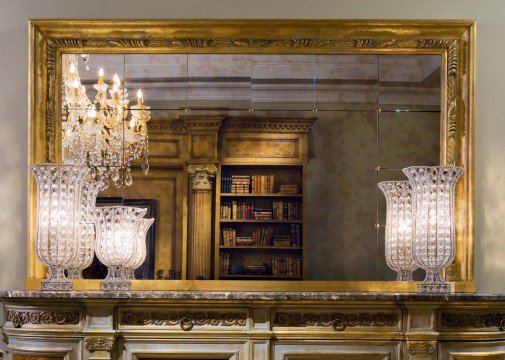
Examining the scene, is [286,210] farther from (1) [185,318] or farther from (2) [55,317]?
(2) [55,317]

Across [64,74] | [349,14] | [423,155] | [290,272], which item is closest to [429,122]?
[423,155]

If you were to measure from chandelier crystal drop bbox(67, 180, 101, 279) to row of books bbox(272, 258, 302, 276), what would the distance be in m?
0.74

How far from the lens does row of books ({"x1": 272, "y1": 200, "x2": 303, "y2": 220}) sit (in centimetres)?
403

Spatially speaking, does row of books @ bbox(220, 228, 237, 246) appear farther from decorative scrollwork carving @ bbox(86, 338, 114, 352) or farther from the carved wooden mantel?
decorative scrollwork carving @ bbox(86, 338, 114, 352)

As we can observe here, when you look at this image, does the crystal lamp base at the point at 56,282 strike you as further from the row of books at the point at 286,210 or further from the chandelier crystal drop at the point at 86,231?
the row of books at the point at 286,210

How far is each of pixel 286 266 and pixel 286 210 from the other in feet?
0.75

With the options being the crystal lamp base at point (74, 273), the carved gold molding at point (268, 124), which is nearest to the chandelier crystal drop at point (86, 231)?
the crystal lamp base at point (74, 273)

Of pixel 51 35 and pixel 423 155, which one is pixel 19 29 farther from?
pixel 423 155

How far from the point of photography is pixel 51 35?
13.6 ft

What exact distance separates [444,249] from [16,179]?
1.78 meters

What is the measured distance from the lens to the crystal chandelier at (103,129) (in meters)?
4.09

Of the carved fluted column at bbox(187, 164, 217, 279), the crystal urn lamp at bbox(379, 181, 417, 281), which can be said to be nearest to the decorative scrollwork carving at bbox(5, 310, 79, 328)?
the carved fluted column at bbox(187, 164, 217, 279)

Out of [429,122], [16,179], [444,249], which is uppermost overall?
[429,122]

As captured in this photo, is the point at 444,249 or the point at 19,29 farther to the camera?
the point at 19,29
